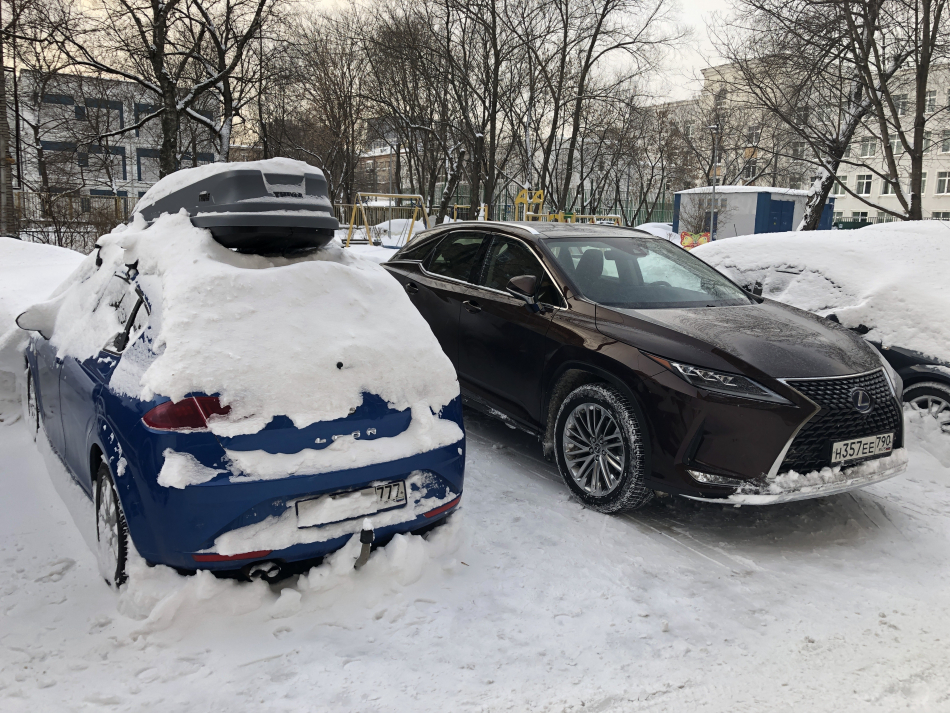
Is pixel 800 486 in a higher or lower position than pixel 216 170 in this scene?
lower

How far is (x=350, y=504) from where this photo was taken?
292 centimetres

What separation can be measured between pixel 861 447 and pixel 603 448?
4.57 feet

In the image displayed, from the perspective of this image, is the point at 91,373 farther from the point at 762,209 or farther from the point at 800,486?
the point at 762,209

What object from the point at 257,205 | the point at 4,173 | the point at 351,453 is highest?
the point at 4,173

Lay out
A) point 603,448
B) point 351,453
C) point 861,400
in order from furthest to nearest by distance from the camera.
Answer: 1. point 603,448
2. point 861,400
3. point 351,453

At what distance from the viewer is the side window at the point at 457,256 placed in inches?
217

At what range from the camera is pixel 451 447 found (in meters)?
3.25

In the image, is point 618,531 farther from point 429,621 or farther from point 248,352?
point 248,352

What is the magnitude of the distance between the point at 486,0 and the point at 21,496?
20.1m

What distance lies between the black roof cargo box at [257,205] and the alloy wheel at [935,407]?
4.37 meters

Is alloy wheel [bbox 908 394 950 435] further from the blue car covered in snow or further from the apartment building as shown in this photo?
the apartment building

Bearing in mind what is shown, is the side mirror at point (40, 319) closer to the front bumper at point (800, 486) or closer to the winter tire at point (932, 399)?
the front bumper at point (800, 486)

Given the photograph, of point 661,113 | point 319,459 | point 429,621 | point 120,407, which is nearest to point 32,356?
point 120,407

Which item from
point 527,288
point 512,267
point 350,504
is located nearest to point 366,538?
point 350,504
